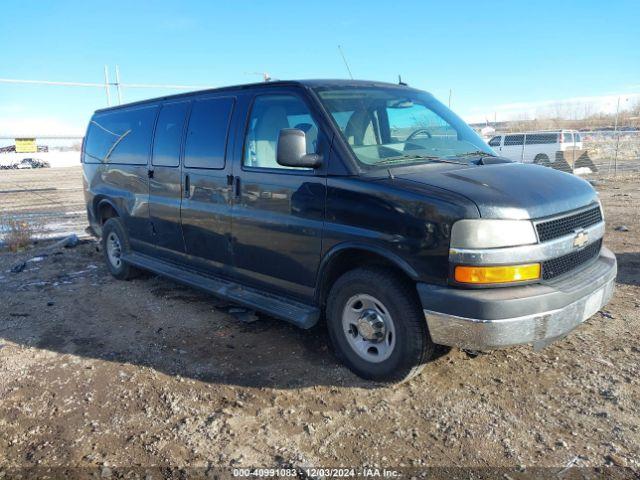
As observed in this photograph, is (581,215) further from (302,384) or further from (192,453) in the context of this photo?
(192,453)

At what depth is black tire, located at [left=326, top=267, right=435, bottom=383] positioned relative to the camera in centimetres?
327

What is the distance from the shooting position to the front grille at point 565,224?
3119 millimetres

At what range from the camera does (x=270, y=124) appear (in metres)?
4.20

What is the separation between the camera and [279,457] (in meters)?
2.85

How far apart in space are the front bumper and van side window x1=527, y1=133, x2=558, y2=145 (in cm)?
1731

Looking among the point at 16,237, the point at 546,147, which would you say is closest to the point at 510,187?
the point at 16,237

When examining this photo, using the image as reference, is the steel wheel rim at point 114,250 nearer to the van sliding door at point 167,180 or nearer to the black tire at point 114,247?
the black tire at point 114,247

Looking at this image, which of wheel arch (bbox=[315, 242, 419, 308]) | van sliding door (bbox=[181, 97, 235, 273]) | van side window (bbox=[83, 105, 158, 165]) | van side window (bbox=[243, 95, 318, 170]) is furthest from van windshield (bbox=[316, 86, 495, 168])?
van side window (bbox=[83, 105, 158, 165])

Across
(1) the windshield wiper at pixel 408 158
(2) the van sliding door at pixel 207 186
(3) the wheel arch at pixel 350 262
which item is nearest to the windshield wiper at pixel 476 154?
(1) the windshield wiper at pixel 408 158

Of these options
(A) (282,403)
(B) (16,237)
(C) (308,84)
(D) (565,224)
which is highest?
(C) (308,84)

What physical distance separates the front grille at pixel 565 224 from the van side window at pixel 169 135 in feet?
11.3

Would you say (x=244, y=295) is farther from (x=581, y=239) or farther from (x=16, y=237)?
(x=16, y=237)

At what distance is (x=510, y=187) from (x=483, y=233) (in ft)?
1.60

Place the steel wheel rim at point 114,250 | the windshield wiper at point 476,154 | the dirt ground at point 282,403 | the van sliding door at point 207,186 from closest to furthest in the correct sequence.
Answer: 1. the dirt ground at point 282,403
2. the windshield wiper at point 476,154
3. the van sliding door at point 207,186
4. the steel wheel rim at point 114,250
